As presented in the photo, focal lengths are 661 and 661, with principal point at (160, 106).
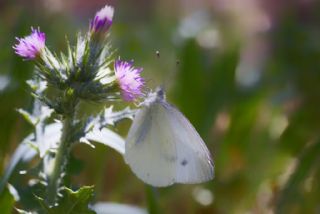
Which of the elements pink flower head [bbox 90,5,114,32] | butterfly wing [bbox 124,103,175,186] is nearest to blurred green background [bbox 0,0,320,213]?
butterfly wing [bbox 124,103,175,186]

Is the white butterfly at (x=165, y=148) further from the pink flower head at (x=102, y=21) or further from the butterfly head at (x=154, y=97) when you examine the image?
the pink flower head at (x=102, y=21)

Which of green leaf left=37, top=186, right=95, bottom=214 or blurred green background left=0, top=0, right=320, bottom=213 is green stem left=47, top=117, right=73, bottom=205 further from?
blurred green background left=0, top=0, right=320, bottom=213

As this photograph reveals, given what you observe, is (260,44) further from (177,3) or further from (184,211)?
(184,211)

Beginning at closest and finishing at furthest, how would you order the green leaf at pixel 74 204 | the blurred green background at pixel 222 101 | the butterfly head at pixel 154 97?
the green leaf at pixel 74 204
the butterfly head at pixel 154 97
the blurred green background at pixel 222 101

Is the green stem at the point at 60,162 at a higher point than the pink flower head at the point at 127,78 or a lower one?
lower

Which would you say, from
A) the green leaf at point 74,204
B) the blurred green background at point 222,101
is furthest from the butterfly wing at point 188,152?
the blurred green background at point 222,101
